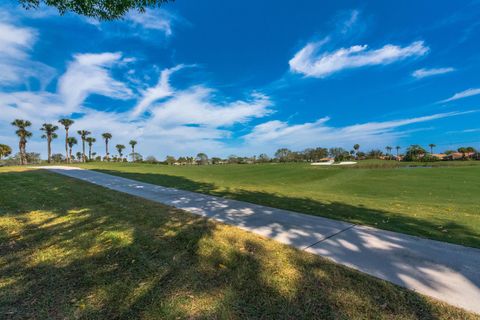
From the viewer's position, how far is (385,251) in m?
3.38

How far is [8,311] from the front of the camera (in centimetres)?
215

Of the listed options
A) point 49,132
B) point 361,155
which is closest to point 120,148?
point 49,132

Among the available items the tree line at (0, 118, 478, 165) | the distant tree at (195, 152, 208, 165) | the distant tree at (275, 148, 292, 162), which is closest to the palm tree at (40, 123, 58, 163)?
the tree line at (0, 118, 478, 165)

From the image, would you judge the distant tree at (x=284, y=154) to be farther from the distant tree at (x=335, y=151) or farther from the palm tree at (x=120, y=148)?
the palm tree at (x=120, y=148)

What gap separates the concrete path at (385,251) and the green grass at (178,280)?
257 millimetres

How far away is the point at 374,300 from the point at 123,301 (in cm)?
260

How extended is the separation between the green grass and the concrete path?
0.26 metres

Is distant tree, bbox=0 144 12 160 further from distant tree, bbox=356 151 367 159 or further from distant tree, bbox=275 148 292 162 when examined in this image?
A: distant tree, bbox=356 151 367 159

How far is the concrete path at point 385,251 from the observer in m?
2.49

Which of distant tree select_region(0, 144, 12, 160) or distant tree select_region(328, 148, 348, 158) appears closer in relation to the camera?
distant tree select_region(0, 144, 12, 160)

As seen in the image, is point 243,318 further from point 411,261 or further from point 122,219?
point 122,219

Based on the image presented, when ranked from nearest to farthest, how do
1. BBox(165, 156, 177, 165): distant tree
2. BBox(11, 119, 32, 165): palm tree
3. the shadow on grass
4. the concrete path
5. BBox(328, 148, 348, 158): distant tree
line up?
→ 1. the concrete path
2. the shadow on grass
3. BBox(11, 119, 32, 165): palm tree
4. BBox(165, 156, 177, 165): distant tree
5. BBox(328, 148, 348, 158): distant tree

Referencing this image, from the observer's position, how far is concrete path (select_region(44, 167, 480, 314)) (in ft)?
8.17

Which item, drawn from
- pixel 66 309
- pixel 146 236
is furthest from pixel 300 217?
pixel 66 309
